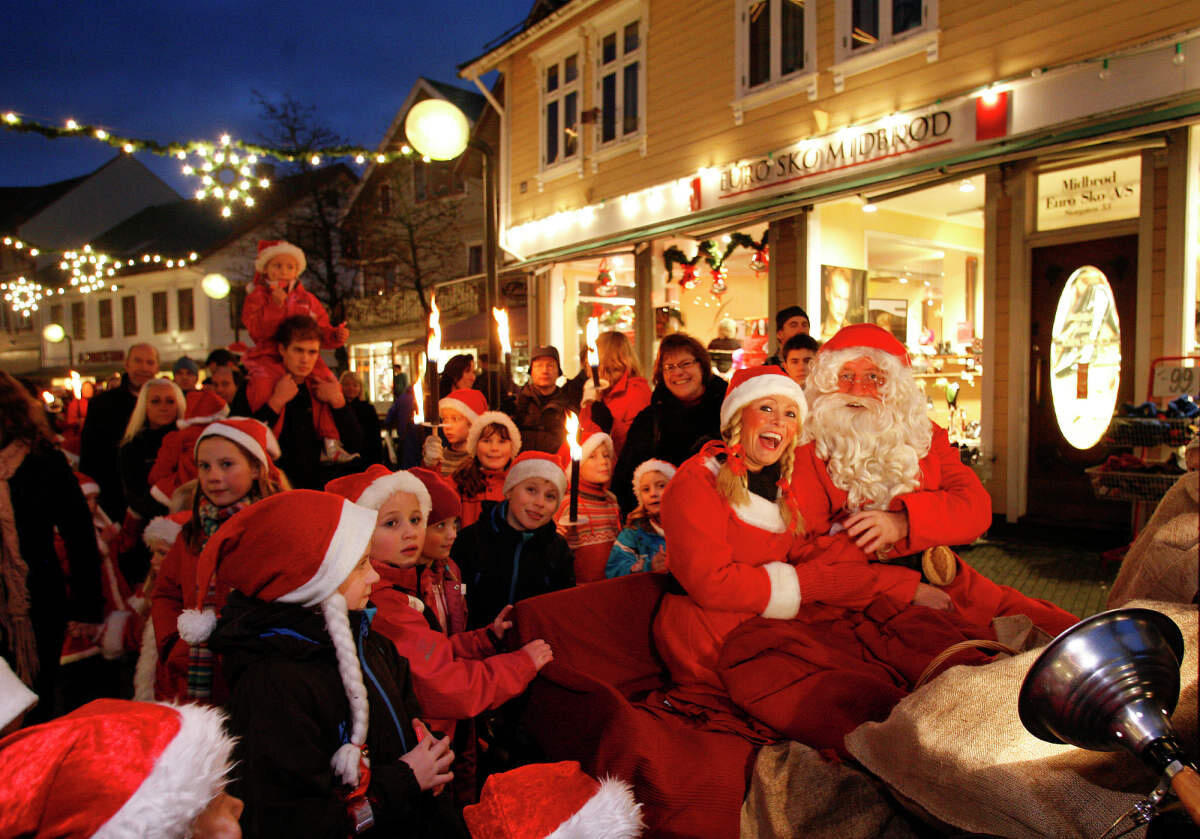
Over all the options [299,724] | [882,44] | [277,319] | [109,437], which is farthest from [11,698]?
[882,44]

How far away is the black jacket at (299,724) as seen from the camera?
169 centimetres

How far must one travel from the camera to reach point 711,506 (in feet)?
8.32

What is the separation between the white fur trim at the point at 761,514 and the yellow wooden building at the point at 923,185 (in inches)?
216

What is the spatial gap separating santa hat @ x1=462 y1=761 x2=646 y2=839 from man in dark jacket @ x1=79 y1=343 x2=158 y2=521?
16.8ft

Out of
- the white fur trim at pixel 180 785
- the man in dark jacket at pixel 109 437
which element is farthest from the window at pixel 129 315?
the white fur trim at pixel 180 785

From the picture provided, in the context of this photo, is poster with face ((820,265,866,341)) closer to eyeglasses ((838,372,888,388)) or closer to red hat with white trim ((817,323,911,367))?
red hat with white trim ((817,323,911,367))

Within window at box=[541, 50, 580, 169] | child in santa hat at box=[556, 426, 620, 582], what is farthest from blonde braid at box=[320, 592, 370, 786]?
window at box=[541, 50, 580, 169]

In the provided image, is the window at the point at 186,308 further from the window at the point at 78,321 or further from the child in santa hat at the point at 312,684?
the child in santa hat at the point at 312,684

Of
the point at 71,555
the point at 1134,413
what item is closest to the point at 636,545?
the point at 71,555

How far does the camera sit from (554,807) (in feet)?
6.61

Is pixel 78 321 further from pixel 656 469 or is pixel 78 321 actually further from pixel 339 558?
pixel 339 558

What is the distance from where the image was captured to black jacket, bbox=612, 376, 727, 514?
444cm

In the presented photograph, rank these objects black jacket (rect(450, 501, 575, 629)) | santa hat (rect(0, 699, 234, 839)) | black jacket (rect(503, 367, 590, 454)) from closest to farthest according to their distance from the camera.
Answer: santa hat (rect(0, 699, 234, 839))
black jacket (rect(450, 501, 575, 629))
black jacket (rect(503, 367, 590, 454))

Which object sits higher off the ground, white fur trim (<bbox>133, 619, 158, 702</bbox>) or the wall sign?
the wall sign
